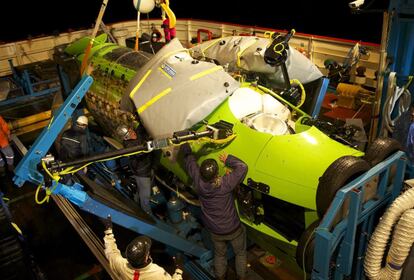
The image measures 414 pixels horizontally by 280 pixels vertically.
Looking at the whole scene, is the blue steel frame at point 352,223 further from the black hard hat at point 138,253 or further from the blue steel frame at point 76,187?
the blue steel frame at point 76,187

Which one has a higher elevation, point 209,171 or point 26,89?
point 209,171

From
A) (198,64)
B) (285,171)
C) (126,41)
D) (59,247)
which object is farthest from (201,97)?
(126,41)

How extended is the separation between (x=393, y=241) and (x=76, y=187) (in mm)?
2929

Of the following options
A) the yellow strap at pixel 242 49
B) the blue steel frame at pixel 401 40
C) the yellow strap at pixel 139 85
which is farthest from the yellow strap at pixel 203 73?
the blue steel frame at pixel 401 40

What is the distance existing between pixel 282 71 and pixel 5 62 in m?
8.73

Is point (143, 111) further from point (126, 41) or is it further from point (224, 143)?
point (126, 41)

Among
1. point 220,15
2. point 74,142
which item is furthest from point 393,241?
point 220,15

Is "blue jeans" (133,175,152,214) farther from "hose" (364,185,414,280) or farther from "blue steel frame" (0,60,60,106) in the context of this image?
"blue steel frame" (0,60,60,106)

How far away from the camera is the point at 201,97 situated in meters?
4.45

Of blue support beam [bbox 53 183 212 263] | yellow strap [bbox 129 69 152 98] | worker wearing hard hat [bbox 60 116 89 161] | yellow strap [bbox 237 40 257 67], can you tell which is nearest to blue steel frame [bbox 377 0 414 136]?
yellow strap [bbox 237 40 257 67]

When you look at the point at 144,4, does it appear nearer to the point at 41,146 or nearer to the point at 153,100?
the point at 153,100

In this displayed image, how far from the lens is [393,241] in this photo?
121 inches

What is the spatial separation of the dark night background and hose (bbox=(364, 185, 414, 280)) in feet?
94.7

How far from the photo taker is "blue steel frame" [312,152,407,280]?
293 centimetres
